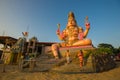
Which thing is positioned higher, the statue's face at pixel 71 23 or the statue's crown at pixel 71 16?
the statue's crown at pixel 71 16

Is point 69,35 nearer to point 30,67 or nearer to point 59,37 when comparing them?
point 59,37

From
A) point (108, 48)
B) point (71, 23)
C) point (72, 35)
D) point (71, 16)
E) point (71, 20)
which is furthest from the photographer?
point (108, 48)

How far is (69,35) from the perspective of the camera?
55.7 ft

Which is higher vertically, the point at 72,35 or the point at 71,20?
the point at 71,20

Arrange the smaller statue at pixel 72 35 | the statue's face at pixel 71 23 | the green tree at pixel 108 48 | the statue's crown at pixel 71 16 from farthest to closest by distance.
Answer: the statue's crown at pixel 71 16, the statue's face at pixel 71 23, the green tree at pixel 108 48, the smaller statue at pixel 72 35

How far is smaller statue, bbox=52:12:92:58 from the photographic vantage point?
14.7 meters

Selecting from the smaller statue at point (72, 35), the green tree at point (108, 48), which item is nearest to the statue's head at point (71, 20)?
the smaller statue at point (72, 35)

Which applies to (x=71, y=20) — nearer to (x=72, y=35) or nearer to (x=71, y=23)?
(x=71, y=23)

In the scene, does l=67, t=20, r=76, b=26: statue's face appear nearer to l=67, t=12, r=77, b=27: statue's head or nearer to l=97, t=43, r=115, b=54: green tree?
l=67, t=12, r=77, b=27: statue's head

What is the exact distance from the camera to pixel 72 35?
54.5ft

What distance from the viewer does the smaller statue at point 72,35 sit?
14.7m

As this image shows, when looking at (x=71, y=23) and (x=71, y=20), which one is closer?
(x=71, y=23)

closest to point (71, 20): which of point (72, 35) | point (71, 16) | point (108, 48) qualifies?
point (71, 16)

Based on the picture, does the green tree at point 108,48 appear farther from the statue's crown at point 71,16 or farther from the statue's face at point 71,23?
the statue's crown at point 71,16
